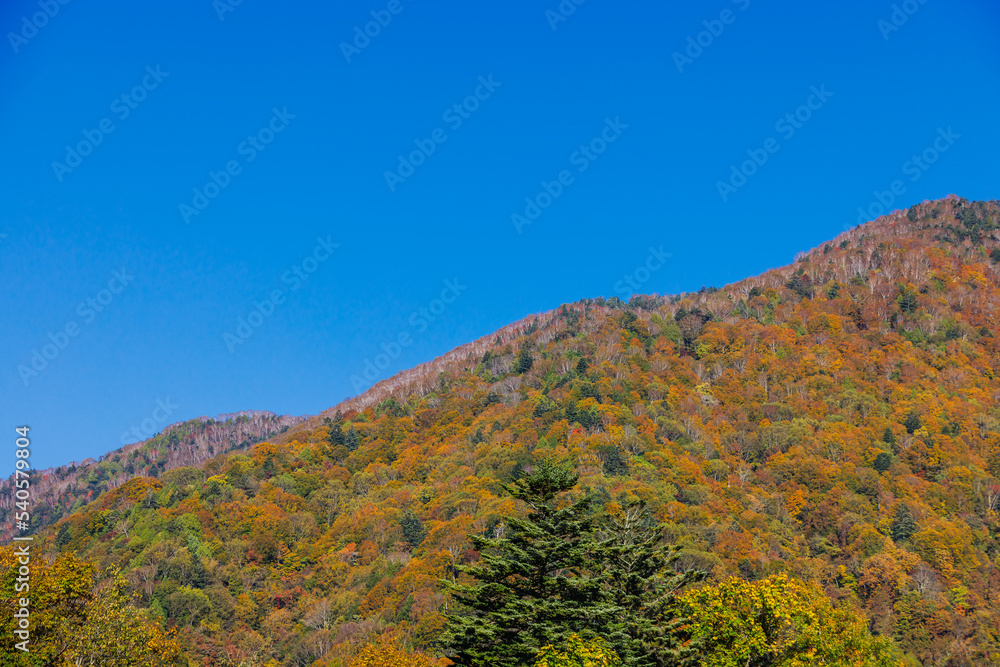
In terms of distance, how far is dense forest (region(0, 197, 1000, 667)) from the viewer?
59.5 m

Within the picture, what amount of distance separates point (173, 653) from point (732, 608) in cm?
2392

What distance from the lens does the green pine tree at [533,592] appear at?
2739 centimetres

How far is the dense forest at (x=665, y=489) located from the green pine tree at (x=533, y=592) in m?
0.48

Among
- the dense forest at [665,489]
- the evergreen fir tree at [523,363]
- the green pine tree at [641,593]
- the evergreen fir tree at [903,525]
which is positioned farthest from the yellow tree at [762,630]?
the evergreen fir tree at [523,363]

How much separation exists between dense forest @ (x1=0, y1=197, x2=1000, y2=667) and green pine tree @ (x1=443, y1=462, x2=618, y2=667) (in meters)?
0.48

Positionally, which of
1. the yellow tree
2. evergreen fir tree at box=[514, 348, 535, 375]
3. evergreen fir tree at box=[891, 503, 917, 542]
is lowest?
the yellow tree

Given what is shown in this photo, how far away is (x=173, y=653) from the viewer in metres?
32.1

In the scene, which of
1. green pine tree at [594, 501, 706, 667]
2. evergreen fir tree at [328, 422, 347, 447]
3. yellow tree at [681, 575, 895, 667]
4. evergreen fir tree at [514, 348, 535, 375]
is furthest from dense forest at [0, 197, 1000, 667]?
green pine tree at [594, 501, 706, 667]

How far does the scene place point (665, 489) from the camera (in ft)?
275

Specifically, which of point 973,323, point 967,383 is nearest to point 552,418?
point 967,383
